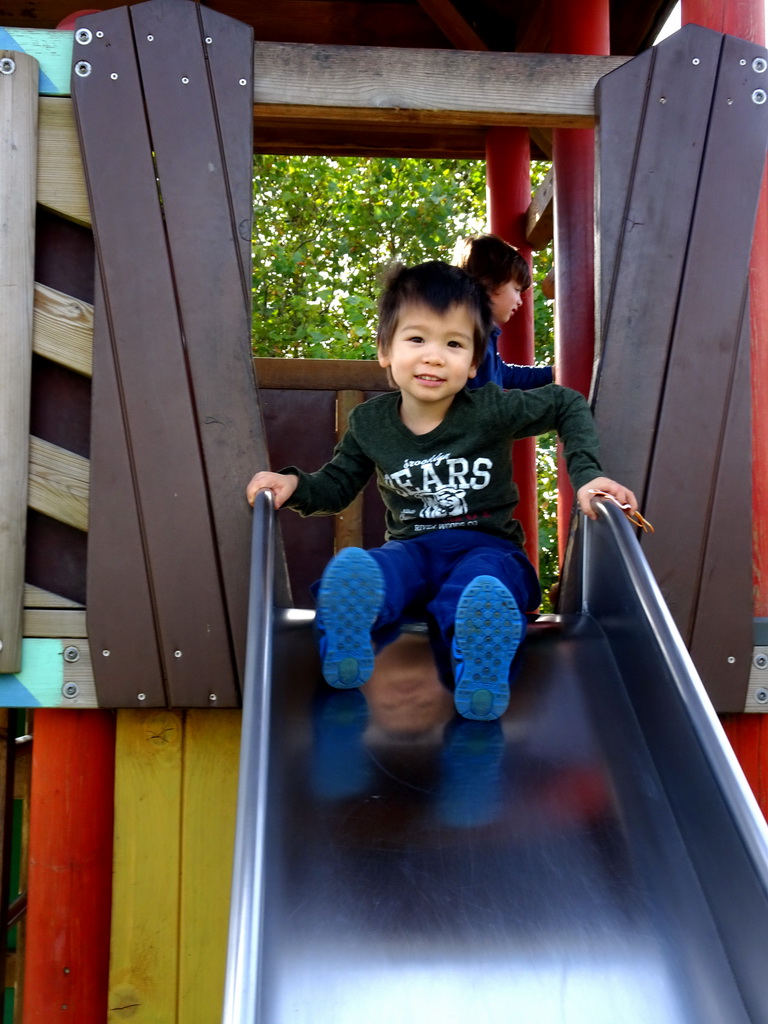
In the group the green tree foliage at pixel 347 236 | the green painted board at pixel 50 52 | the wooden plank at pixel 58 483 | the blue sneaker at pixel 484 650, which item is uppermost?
the green tree foliage at pixel 347 236

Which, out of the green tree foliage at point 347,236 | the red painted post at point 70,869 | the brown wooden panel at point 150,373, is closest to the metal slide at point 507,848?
the brown wooden panel at point 150,373

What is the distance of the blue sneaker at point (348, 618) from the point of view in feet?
6.65

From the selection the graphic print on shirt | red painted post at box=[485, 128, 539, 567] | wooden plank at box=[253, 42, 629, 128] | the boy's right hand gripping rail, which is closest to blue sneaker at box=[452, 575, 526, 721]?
the boy's right hand gripping rail

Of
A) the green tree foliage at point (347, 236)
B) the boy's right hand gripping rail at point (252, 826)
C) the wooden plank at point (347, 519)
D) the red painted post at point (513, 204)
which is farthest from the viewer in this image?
the green tree foliage at point (347, 236)

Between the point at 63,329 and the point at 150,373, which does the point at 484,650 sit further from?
the point at 63,329

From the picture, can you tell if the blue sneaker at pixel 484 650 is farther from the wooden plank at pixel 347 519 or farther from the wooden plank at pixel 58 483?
the wooden plank at pixel 347 519

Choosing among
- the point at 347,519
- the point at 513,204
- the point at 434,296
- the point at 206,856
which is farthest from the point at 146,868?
the point at 513,204

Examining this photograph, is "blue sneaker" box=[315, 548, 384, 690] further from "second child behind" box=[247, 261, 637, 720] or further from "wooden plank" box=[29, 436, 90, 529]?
"wooden plank" box=[29, 436, 90, 529]

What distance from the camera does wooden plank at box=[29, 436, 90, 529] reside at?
2412mm

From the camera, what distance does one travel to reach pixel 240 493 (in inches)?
95.9

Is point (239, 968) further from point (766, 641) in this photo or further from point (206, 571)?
point (766, 641)

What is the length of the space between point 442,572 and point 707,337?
36.0 inches

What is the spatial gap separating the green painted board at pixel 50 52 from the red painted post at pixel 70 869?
4.97 feet

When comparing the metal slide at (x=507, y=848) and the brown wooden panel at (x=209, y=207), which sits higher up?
the brown wooden panel at (x=209, y=207)
